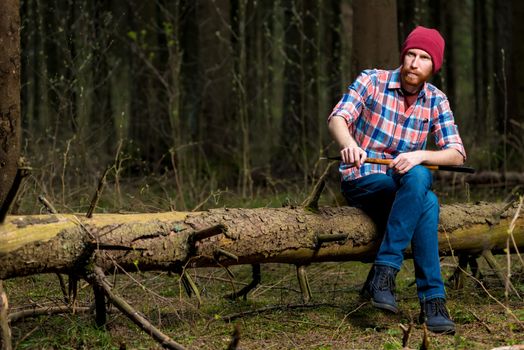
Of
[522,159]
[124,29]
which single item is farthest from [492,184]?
[124,29]

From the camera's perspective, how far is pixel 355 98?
4.50 m

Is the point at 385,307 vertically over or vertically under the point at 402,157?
under

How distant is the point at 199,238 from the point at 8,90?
5.23 feet

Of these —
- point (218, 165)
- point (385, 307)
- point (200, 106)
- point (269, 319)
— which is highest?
point (200, 106)

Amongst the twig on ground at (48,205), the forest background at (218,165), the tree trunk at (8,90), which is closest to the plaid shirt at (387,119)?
the forest background at (218,165)

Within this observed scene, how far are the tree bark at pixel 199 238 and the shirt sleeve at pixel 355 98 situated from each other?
56 cm

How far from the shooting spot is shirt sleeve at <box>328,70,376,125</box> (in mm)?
4434

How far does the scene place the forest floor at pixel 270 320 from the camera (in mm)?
3816

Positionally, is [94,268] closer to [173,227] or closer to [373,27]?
[173,227]

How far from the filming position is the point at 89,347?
146 inches

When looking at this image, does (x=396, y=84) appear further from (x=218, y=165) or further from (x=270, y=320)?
(x=218, y=165)

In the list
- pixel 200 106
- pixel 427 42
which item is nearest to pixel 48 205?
pixel 427 42

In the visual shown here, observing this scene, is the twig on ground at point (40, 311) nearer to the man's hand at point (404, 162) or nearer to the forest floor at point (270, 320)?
the forest floor at point (270, 320)

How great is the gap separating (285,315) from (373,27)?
347cm
